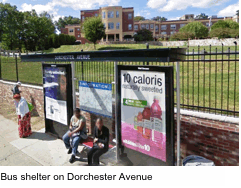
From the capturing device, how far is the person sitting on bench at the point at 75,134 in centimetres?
571

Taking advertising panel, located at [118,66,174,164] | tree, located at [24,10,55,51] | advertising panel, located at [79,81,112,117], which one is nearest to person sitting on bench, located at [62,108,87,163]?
advertising panel, located at [79,81,112,117]

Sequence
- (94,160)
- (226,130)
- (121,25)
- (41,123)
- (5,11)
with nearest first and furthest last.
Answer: (226,130)
(94,160)
(41,123)
(5,11)
(121,25)

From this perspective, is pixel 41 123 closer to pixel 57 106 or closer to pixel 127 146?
pixel 57 106

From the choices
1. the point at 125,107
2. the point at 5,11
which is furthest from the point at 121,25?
the point at 125,107

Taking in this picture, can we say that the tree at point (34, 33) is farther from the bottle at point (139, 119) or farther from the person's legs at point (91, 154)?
the bottle at point (139, 119)

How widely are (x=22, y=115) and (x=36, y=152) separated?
155 cm

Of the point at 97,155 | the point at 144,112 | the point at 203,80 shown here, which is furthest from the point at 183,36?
the point at 144,112

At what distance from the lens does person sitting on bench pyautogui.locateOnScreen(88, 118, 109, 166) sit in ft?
17.5

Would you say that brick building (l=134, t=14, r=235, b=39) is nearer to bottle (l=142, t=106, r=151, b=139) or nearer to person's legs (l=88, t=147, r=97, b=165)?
person's legs (l=88, t=147, r=97, b=165)

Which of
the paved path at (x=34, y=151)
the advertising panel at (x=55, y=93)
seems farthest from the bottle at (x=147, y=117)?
the advertising panel at (x=55, y=93)

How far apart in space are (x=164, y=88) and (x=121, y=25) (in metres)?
51.8

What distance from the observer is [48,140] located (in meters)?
7.16

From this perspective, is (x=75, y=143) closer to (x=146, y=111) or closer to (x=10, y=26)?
(x=146, y=111)

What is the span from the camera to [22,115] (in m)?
7.30
